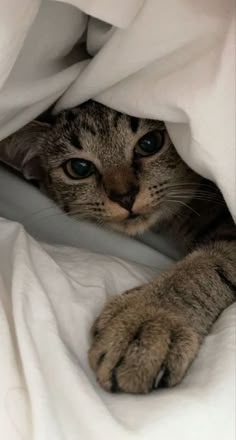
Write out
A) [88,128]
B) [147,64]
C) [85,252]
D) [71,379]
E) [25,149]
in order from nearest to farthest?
[71,379], [147,64], [85,252], [88,128], [25,149]

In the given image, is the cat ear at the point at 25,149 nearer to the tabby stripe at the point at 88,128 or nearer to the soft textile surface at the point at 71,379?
the tabby stripe at the point at 88,128

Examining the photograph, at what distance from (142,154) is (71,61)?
21cm

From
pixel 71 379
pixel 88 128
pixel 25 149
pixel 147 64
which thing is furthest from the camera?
pixel 25 149

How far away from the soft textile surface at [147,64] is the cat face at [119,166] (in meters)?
0.12

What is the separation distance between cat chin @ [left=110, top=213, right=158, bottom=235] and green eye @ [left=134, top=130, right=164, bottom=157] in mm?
118

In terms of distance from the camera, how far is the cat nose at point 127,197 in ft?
3.45

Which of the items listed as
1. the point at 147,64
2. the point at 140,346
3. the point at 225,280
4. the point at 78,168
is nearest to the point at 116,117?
the point at 78,168

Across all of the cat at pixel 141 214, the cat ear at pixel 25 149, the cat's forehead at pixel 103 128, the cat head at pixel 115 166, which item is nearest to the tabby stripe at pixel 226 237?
the cat at pixel 141 214

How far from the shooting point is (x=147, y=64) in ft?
2.89

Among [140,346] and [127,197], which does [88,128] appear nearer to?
[127,197]

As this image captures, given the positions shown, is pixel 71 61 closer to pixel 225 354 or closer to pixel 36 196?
pixel 36 196

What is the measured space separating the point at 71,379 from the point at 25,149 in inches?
27.0

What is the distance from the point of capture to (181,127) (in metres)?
0.91

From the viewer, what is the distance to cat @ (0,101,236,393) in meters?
0.75
